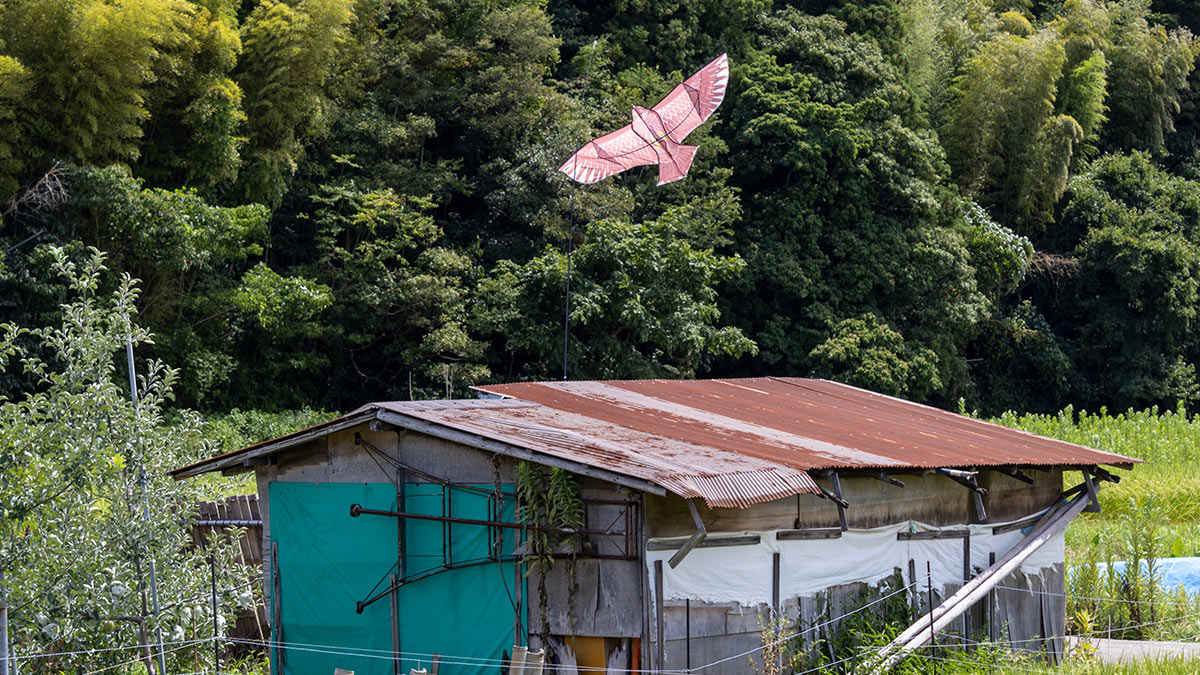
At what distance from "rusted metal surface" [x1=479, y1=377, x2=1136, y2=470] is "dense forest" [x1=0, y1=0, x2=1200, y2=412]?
28.4 feet

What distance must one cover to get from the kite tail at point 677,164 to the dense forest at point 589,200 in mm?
6897

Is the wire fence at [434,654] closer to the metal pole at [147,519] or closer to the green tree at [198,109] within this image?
the metal pole at [147,519]

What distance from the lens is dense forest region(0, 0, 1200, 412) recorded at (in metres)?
22.5

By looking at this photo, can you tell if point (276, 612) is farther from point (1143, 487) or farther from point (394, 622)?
point (1143, 487)

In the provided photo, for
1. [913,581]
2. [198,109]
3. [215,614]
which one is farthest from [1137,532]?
[198,109]

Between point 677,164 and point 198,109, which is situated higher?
point 198,109

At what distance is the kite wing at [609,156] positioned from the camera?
15070 mm

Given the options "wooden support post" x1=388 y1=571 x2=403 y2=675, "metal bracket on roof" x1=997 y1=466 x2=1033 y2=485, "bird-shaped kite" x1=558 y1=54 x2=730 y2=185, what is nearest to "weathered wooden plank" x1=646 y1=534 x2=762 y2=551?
"wooden support post" x1=388 y1=571 x2=403 y2=675

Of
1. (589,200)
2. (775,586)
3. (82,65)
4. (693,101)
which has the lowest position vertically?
(775,586)

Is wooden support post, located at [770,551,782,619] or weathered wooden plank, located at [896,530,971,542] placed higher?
weathered wooden plank, located at [896,530,971,542]

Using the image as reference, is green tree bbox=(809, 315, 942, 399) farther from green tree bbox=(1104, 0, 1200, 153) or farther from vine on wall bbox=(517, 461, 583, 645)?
vine on wall bbox=(517, 461, 583, 645)

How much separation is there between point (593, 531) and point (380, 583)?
195cm

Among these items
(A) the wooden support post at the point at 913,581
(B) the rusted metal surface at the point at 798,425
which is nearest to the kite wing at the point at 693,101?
(B) the rusted metal surface at the point at 798,425

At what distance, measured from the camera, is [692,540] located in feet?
27.2
